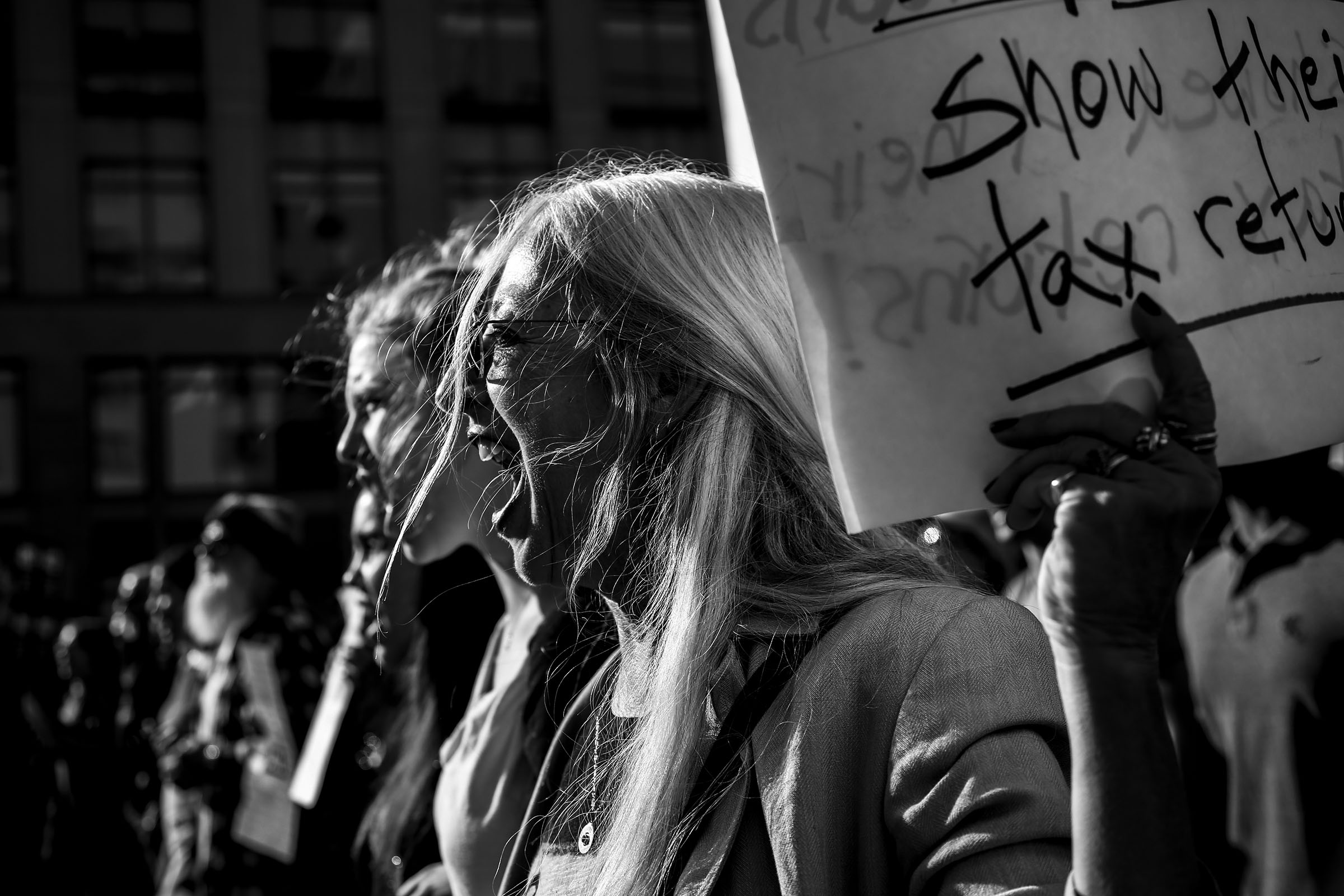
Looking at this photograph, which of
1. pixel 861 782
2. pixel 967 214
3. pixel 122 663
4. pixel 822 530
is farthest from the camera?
pixel 122 663

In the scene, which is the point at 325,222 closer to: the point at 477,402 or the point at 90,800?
the point at 90,800

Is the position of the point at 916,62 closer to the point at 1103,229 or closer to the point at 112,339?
the point at 1103,229

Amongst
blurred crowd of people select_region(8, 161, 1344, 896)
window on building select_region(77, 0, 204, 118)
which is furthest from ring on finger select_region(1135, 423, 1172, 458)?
window on building select_region(77, 0, 204, 118)

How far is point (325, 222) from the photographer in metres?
21.2

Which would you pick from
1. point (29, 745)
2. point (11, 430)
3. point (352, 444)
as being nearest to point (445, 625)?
point (352, 444)

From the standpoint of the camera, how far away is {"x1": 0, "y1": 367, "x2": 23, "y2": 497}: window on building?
19797mm

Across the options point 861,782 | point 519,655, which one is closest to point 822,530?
point 861,782

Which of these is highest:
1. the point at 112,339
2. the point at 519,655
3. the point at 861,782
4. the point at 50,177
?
the point at 50,177

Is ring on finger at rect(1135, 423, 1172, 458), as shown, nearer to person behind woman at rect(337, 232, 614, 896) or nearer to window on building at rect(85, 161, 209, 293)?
person behind woman at rect(337, 232, 614, 896)

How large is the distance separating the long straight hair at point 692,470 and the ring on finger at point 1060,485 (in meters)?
0.34

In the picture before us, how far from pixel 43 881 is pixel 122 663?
2.31 metres

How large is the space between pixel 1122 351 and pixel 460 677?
2119 mm

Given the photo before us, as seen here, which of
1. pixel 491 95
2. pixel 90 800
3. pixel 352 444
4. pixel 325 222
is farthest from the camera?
pixel 491 95

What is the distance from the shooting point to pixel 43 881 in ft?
18.2
